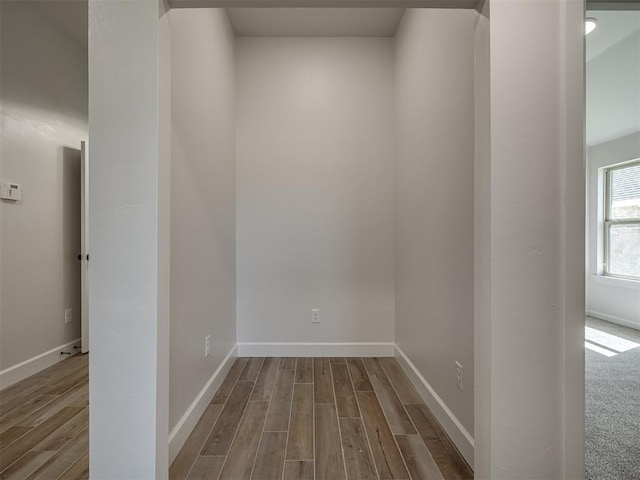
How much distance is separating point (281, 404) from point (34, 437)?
4.14 ft

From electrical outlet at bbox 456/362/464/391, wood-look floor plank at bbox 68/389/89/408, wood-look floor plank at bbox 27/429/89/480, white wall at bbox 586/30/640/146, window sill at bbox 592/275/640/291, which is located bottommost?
wood-look floor plank at bbox 68/389/89/408

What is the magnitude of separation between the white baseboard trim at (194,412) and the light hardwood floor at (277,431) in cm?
4

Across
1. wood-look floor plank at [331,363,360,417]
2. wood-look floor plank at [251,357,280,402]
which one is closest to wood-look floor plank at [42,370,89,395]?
wood-look floor plank at [251,357,280,402]

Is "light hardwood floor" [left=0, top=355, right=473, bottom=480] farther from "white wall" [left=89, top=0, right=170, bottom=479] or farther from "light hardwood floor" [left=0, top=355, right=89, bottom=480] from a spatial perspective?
"white wall" [left=89, top=0, right=170, bottom=479]

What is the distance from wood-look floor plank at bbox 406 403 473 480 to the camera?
52.3 inches

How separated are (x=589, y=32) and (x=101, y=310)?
3.54m

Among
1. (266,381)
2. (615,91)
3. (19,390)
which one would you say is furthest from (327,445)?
(615,91)

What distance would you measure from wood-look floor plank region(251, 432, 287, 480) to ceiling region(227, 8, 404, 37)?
2.90 m

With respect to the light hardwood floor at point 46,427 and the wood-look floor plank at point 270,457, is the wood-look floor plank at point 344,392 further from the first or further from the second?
the light hardwood floor at point 46,427

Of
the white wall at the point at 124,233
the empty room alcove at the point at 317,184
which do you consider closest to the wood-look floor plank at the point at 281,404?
the empty room alcove at the point at 317,184

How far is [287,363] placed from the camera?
256cm

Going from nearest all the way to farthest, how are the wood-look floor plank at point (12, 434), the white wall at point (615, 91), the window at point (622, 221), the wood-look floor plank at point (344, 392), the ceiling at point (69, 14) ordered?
the wood-look floor plank at point (12, 434) → the wood-look floor plank at point (344, 392) → the ceiling at point (69, 14) → the white wall at point (615, 91) → the window at point (622, 221)

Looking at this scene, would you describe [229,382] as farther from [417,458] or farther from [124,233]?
[124,233]

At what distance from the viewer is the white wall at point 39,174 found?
2.22m
